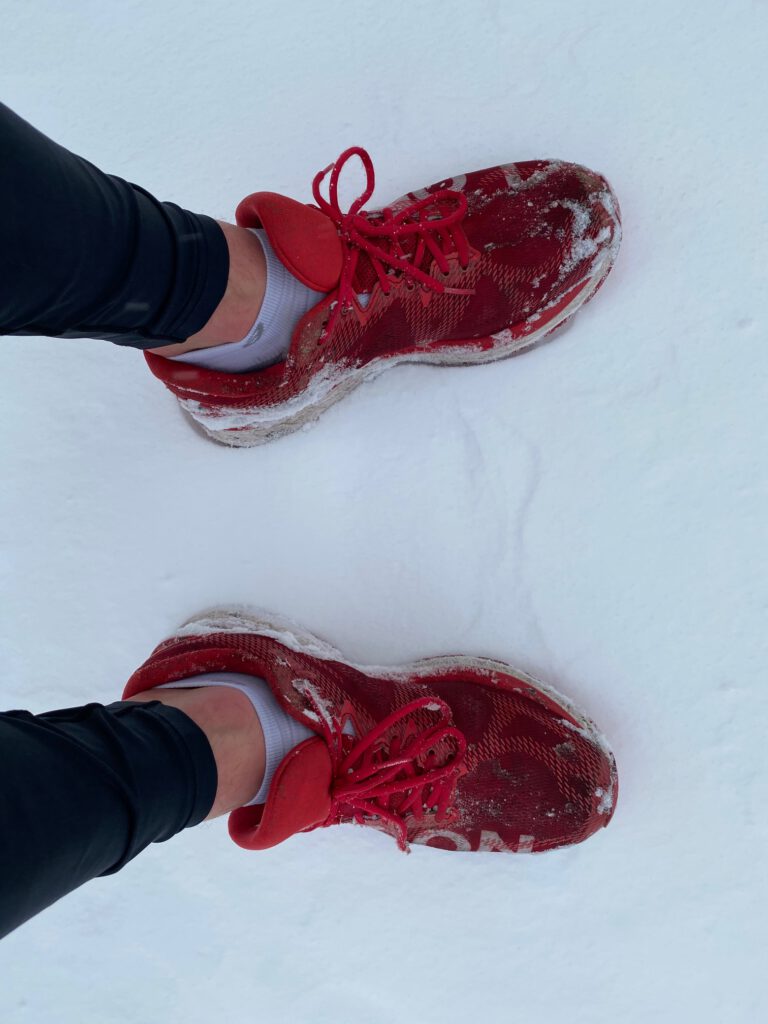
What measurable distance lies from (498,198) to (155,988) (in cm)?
106

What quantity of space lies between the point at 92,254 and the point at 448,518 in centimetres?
50

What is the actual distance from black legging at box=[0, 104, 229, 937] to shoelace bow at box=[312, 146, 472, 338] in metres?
0.14

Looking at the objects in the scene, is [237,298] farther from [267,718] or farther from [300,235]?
[267,718]

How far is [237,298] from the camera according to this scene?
72cm

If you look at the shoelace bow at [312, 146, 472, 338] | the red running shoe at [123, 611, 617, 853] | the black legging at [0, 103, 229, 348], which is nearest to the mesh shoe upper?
the shoelace bow at [312, 146, 472, 338]

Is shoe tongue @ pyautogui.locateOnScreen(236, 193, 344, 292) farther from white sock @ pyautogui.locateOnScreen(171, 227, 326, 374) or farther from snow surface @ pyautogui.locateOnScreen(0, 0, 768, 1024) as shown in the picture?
snow surface @ pyautogui.locateOnScreen(0, 0, 768, 1024)

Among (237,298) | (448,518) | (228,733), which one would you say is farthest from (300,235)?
(228,733)

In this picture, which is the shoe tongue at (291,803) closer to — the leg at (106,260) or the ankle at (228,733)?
the ankle at (228,733)

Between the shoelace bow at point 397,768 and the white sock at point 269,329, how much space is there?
35 centimetres

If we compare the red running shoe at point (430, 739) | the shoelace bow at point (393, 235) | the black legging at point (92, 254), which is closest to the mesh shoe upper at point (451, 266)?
the shoelace bow at point (393, 235)

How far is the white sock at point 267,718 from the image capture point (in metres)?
0.74

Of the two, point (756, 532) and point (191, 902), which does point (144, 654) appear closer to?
point (191, 902)

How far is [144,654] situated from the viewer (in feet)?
3.19

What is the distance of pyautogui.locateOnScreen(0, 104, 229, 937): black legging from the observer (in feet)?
1.73
